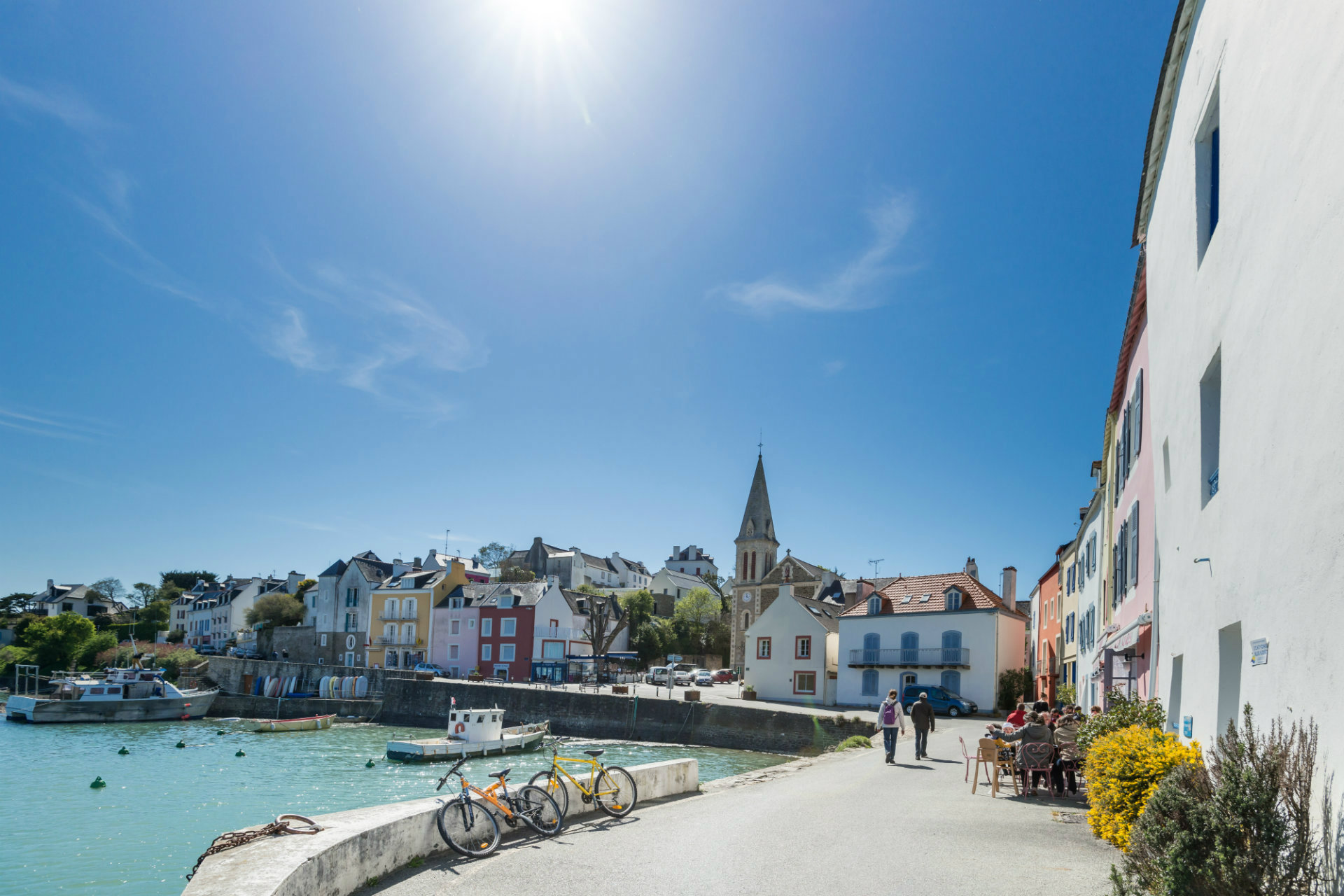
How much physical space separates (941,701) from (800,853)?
31731 mm

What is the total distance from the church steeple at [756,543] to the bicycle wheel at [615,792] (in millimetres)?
62157

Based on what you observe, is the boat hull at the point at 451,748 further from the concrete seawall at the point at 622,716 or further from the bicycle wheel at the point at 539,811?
the bicycle wheel at the point at 539,811

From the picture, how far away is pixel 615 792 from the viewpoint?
10852mm

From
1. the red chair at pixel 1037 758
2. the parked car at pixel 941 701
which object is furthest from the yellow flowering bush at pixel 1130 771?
the parked car at pixel 941 701

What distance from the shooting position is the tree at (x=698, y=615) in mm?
80812

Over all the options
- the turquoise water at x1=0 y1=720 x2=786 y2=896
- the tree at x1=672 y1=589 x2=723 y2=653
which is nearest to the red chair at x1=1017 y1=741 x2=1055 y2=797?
the turquoise water at x1=0 y1=720 x2=786 y2=896

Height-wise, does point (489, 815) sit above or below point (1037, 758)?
above

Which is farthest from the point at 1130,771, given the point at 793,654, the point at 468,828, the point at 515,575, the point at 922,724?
the point at 515,575

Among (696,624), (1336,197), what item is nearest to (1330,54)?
(1336,197)

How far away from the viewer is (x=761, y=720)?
38969 mm

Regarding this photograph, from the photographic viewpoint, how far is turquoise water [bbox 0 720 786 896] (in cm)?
1962

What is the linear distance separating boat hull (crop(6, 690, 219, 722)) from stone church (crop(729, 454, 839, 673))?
124 feet

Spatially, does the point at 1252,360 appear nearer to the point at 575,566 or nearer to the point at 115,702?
the point at 115,702

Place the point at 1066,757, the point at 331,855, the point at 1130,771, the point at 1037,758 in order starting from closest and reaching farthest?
the point at 331,855 → the point at 1130,771 → the point at 1037,758 → the point at 1066,757
